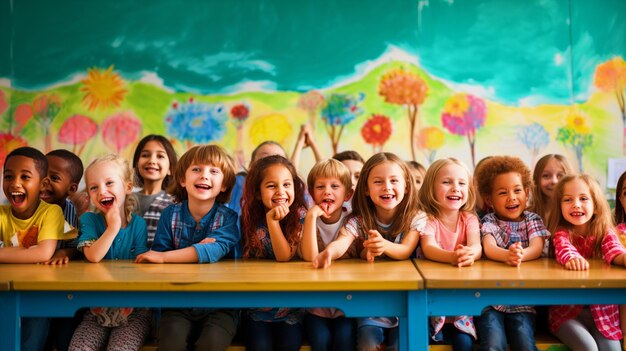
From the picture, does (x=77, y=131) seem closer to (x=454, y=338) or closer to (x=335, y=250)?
(x=335, y=250)

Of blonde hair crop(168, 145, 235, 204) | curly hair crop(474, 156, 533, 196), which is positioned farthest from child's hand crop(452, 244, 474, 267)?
blonde hair crop(168, 145, 235, 204)

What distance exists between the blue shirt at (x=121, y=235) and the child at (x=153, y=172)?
1.72 feet

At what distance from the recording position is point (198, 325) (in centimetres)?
234

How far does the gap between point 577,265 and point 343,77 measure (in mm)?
2739

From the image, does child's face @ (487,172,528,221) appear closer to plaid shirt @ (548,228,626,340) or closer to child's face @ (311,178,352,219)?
plaid shirt @ (548,228,626,340)

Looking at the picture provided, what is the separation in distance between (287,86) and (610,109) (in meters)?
2.52

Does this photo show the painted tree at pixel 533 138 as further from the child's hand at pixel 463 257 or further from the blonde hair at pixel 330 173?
the child's hand at pixel 463 257

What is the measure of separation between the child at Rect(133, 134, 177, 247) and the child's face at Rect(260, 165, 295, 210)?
819 millimetres

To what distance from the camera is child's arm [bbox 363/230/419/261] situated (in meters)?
2.29

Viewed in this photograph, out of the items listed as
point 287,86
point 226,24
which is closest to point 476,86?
point 287,86

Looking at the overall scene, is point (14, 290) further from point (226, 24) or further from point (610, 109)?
point (610, 109)

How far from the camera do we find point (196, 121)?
4.53 m

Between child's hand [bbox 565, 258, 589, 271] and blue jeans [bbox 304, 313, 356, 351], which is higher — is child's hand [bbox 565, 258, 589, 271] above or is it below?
above

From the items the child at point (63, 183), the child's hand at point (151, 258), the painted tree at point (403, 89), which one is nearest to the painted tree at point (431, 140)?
the painted tree at point (403, 89)
